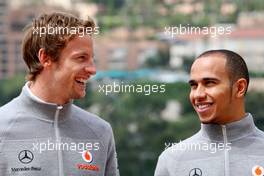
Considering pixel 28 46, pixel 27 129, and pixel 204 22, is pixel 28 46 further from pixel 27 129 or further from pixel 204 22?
pixel 204 22

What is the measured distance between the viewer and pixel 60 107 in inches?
125

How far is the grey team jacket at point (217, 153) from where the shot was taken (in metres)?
3.18

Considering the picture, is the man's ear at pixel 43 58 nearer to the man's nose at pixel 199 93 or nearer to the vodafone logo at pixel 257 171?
the man's nose at pixel 199 93

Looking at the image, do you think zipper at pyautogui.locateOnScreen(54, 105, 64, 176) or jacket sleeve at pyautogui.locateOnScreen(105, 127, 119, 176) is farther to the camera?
jacket sleeve at pyautogui.locateOnScreen(105, 127, 119, 176)

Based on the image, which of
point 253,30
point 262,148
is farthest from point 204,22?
point 262,148

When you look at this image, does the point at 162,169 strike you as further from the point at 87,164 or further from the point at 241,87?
the point at 241,87

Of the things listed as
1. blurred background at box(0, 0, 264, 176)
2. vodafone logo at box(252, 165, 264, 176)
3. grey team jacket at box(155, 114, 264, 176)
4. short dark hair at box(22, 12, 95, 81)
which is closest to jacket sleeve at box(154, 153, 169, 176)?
grey team jacket at box(155, 114, 264, 176)

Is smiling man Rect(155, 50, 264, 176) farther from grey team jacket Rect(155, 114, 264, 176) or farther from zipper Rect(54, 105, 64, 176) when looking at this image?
zipper Rect(54, 105, 64, 176)

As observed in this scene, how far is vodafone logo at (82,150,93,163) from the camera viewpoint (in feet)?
10.5

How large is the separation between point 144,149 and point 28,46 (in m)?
31.1

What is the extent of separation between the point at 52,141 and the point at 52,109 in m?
0.10

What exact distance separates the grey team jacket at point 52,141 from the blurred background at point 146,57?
2653cm

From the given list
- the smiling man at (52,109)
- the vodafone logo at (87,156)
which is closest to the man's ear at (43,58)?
the smiling man at (52,109)

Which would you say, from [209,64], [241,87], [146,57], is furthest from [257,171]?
[146,57]
